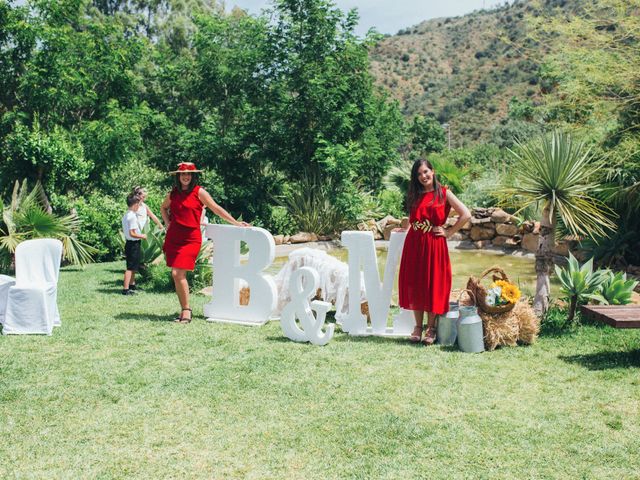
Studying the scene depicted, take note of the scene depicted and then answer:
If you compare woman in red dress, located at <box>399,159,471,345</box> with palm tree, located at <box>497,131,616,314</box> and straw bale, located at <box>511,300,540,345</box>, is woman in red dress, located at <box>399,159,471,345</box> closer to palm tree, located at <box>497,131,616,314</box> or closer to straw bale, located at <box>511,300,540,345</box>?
straw bale, located at <box>511,300,540,345</box>

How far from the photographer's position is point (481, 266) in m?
12.1

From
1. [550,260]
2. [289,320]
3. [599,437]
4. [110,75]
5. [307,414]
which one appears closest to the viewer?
[599,437]

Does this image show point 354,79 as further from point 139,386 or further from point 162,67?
point 139,386

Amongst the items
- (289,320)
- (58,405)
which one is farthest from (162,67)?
(58,405)

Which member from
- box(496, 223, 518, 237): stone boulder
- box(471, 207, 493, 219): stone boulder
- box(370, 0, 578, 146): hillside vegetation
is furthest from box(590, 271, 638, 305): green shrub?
box(370, 0, 578, 146): hillside vegetation

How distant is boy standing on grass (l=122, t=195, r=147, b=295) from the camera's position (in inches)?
346

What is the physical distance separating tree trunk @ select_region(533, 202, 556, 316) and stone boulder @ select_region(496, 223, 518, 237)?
24.4 ft

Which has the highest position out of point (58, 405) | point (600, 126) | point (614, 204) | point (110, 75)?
point (110, 75)

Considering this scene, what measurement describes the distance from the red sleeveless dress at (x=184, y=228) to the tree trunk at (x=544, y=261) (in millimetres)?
3698

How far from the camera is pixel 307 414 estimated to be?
452cm

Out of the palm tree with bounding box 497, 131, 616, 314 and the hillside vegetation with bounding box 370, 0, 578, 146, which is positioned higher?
the hillside vegetation with bounding box 370, 0, 578, 146

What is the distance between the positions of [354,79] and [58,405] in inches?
514

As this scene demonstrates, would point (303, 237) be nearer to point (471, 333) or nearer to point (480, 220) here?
point (480, 220)

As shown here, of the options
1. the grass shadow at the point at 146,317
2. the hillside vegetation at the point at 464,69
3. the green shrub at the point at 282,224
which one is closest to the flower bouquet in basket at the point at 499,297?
the grass shadow at the point at 146,317
